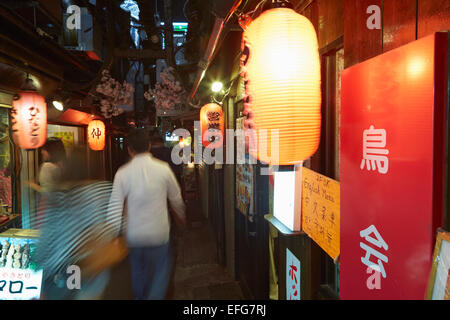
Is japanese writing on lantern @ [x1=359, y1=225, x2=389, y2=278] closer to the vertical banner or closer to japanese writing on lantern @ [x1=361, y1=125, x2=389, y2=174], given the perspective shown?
japanese writing on lantern @ [x1=361, y1=125, x2=389, y2=174]

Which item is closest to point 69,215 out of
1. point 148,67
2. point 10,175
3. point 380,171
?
point 10,175

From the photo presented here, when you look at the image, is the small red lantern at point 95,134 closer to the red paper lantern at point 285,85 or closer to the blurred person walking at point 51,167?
the blurred person walking at point 51,167

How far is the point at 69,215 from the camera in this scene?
6.09 meters

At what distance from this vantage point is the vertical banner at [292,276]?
4.03 meters

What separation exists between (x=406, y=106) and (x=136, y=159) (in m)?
4.63

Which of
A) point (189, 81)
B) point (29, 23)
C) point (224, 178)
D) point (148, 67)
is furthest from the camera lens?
point (148, 67)

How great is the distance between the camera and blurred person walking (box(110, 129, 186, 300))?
505 centimetres

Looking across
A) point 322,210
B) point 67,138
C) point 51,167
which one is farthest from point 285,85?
point 67,138

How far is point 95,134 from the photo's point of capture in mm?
13719

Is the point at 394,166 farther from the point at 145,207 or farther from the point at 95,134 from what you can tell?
the point at 95,134

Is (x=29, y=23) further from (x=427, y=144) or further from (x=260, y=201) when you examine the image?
(x=427, y=144)

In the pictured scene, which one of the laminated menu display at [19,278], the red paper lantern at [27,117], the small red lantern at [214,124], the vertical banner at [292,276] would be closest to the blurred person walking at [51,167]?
the red paper lantern at [27,117]

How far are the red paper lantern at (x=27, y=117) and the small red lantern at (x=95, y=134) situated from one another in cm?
690

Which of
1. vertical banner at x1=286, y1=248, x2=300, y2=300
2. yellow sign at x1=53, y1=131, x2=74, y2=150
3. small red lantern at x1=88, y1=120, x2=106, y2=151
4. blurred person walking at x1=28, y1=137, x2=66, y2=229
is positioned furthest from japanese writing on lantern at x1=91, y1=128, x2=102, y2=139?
vertical banner at x1=286, y1=248, x2=300, y2=300
